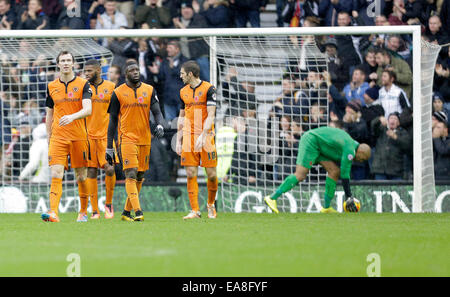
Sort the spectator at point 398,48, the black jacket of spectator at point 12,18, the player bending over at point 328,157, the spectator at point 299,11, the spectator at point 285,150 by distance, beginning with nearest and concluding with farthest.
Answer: the player bending over at point 328,157 < the spectator at point 285,150 < the spectator at point 398,48 < the spectator at point 299,11 < the black jacket of spectator at point 12,18

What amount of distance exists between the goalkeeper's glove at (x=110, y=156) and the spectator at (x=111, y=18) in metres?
6.06

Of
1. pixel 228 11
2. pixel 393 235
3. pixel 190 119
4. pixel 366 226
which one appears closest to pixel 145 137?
pixel 190 119

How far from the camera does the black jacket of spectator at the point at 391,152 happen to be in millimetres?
15672

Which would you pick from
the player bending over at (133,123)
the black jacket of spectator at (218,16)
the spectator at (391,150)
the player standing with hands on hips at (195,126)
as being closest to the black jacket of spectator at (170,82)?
the black jacket of spectator at (218,16)

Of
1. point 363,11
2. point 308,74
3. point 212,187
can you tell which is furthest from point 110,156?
point 363,11

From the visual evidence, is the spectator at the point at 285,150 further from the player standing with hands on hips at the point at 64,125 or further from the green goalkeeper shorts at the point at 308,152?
the player standing with hands on hips at the point at 64,125

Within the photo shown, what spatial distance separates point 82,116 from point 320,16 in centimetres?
797

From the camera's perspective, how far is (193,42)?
703 inches

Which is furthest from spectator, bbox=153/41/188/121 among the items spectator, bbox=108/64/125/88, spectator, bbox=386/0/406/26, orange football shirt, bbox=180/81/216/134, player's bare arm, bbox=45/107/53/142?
player's bare arm, bbox=45/107/53/142

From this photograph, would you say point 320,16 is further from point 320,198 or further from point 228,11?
point 320,198

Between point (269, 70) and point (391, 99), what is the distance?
221cm

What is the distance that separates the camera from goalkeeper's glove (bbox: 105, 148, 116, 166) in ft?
39.8

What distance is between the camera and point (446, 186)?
49.8 feet

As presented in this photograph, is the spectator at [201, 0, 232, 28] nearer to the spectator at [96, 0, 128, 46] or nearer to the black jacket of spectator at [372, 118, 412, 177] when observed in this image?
the spectator at [96, 0, 128, 46]
